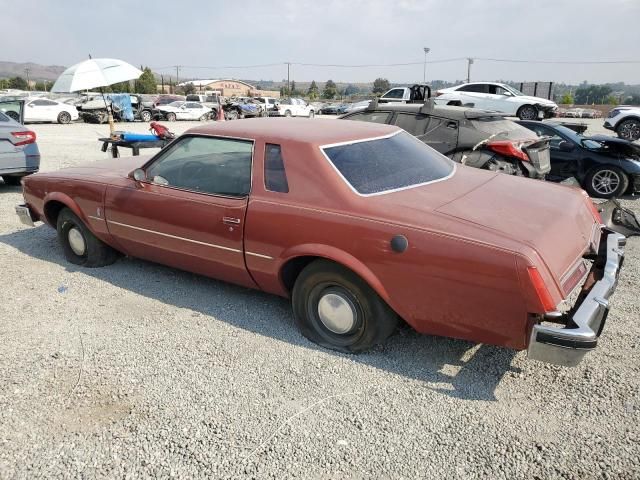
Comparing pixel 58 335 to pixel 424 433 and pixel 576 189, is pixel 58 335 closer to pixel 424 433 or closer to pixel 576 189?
pixel 424 433

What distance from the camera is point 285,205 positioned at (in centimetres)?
Answer: 337

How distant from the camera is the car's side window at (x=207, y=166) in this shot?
146 inches

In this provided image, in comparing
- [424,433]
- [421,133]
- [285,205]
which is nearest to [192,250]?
[285,205]

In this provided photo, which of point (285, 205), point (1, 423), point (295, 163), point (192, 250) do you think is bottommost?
point (1, 423)

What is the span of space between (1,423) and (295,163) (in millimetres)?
2276

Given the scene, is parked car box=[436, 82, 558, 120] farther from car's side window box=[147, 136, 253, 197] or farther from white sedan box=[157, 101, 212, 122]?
car's side window box=[147, 136, 253, 197]

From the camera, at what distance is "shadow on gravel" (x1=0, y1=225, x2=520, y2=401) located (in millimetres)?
3117

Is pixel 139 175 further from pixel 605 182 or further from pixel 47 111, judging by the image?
pixel 47 111

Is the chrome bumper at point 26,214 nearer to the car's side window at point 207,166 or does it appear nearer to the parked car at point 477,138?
the car's side window at point 207,166

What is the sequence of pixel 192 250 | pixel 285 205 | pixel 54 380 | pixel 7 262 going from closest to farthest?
1. pixel 54 380
2. pixel 285 205
3. pixel 192 250
4. pixel 7 262

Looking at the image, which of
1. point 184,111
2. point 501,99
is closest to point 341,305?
point 501,99

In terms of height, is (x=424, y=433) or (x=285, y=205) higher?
(x=285, y=205)

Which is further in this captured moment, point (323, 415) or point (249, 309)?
point (249, 309)

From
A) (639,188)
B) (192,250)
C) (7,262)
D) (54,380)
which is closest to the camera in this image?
(54,380)
